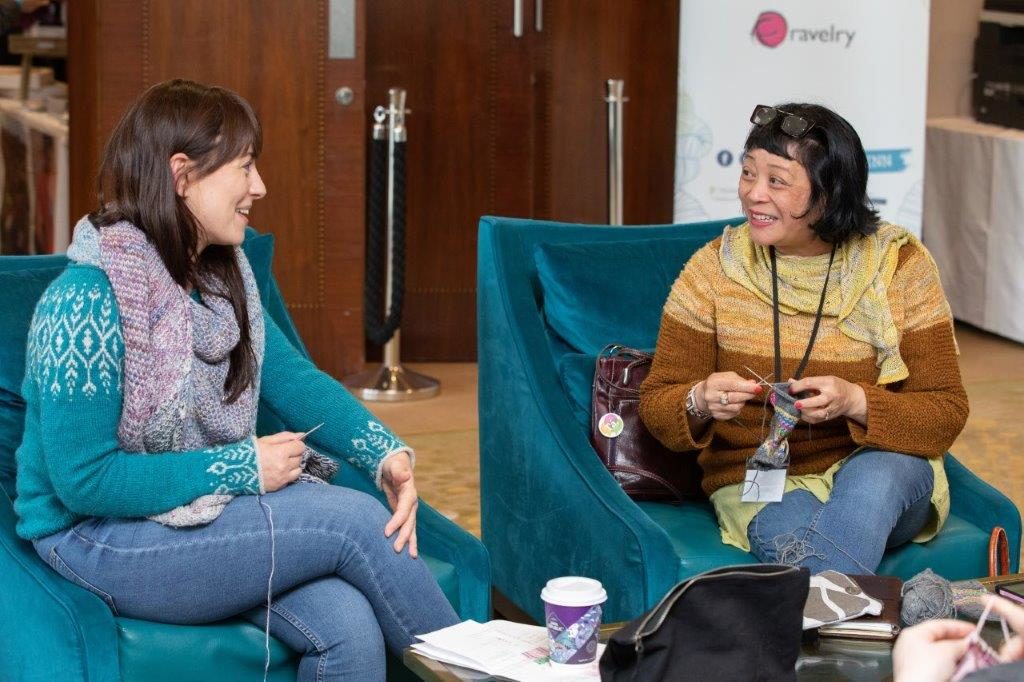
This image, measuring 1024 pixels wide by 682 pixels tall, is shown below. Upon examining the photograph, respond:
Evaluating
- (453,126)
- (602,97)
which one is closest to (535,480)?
(453,126)

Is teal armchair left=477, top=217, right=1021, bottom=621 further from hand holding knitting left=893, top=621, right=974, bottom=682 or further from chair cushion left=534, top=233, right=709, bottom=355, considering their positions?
hand holding knitting left=893, top=621, right=974, bottom=682

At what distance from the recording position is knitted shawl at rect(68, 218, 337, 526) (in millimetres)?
2115

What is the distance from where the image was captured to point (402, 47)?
5.43 meters

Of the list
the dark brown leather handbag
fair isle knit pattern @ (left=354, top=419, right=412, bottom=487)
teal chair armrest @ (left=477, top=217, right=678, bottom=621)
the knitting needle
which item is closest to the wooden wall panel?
teal chair armrest @ (left=477, top=217, right=678, bottom=621)

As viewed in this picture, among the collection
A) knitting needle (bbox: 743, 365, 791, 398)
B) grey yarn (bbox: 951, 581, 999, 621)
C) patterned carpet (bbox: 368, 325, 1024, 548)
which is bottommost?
patterned carpet (bbox: 368, 325, 1024, 548)

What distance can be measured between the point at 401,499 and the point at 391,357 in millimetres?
3043

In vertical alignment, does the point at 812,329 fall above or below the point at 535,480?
above

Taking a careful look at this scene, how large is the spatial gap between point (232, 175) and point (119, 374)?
338 millimetres

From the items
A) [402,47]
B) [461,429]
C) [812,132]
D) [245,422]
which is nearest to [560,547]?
[245,422]

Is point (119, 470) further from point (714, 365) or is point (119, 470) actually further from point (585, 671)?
point (714, 365)

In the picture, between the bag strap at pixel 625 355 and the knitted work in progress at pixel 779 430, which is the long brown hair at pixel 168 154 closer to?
the bag strap at pixel 625 355

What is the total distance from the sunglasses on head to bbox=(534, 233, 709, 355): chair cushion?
1.39ft

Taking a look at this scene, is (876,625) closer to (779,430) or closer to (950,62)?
(779,430)

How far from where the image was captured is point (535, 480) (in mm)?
2768
